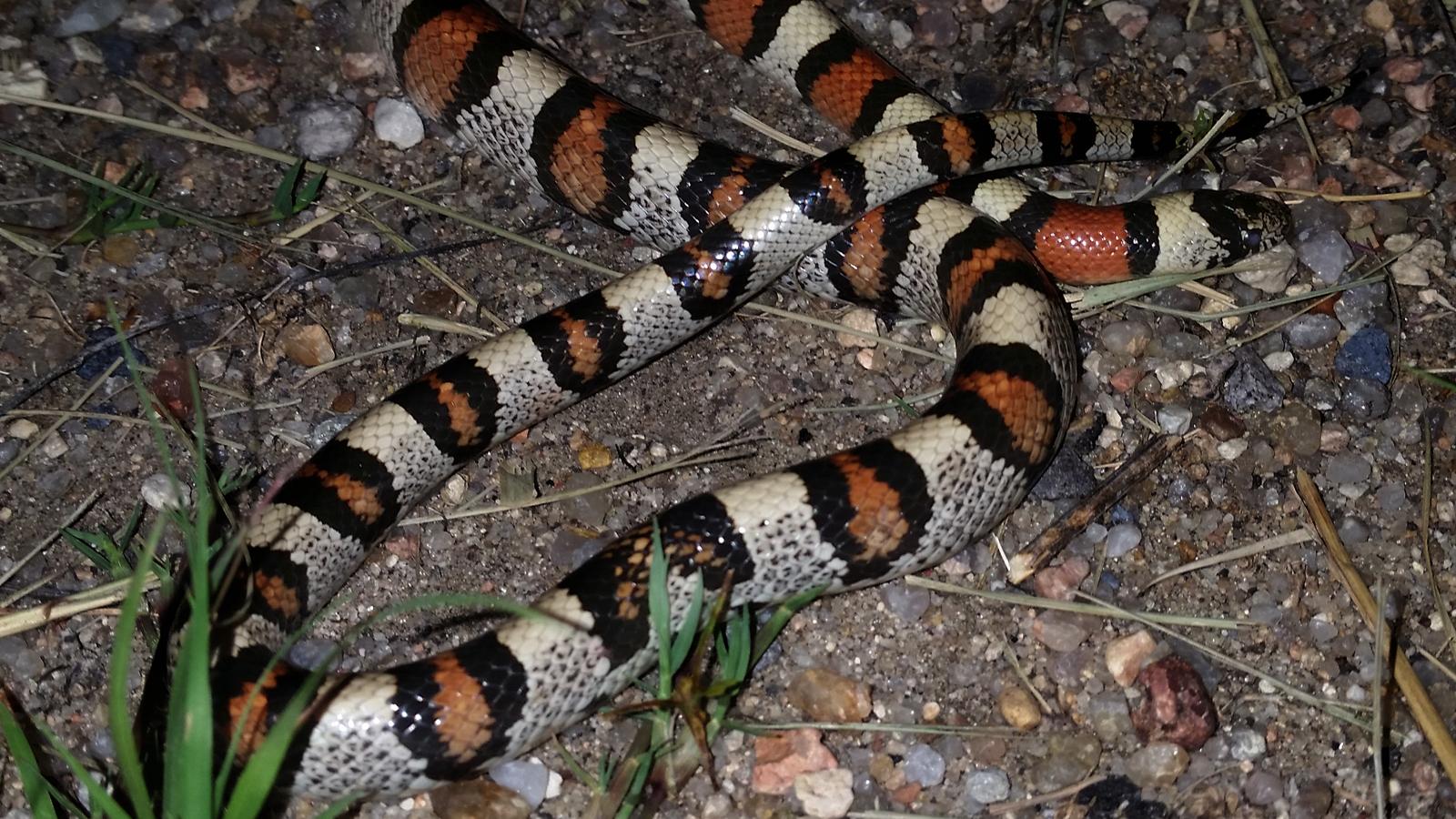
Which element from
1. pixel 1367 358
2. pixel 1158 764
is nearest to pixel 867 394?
pixel 1158 764

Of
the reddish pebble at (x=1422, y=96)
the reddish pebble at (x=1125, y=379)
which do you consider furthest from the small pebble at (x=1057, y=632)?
the reddish pebble at (x=1422, y=96)

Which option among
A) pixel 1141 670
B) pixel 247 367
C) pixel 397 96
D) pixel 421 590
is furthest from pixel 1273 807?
pixel 397 96

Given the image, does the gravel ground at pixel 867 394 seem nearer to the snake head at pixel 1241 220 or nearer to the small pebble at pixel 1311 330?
the small pebble at pixel 1311 330

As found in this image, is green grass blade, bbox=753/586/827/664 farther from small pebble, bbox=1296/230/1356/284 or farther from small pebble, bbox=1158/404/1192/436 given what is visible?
small pebble, bbox=1296/230/1356/284

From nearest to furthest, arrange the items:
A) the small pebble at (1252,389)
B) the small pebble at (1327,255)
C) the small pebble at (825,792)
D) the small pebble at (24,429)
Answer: the small pebble at (825,792) < the small pebble at (24,429) < the small pebble at (1252,389) < the small pebble at (1327,255)

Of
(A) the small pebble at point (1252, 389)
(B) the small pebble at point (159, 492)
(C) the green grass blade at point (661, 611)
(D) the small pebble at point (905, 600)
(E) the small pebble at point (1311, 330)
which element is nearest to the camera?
(C) the green grass blade at point (661, 611)

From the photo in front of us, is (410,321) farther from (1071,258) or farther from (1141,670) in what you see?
(1141,670)

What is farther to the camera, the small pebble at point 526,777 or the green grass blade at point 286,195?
the green grass blade at point 286,195

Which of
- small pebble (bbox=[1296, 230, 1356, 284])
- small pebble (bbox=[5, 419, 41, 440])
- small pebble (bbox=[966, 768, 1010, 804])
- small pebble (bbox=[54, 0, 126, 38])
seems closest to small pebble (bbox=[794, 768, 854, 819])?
small pebble (bbox=[966, 768, 1010, 804])
